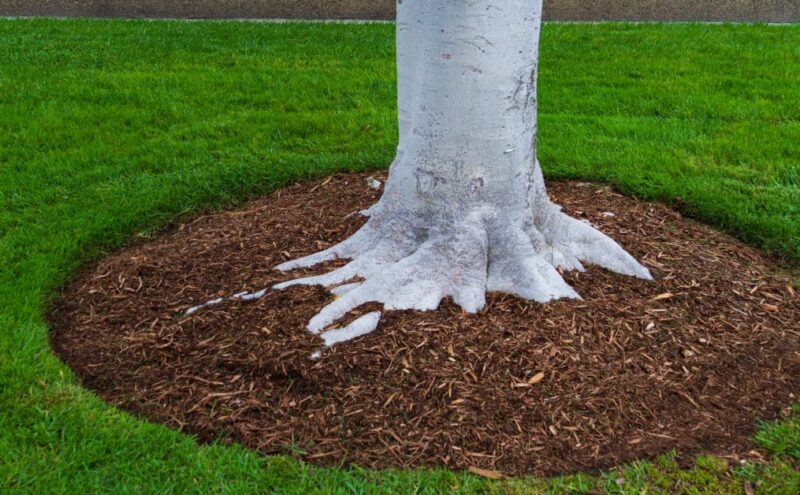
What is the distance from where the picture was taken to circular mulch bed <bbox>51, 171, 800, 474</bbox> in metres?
3.00

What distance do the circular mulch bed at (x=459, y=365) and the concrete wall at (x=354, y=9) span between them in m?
7.85

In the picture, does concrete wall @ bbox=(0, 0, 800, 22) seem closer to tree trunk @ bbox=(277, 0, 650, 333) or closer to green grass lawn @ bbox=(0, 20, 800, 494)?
green grass lawn @ bbox=(0, 20, 800, 494)

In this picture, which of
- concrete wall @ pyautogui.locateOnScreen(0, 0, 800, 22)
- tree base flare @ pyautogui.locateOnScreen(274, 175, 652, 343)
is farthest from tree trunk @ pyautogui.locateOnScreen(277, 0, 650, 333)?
concrete wall @ pyautogui.locateOnScreen(0, 0, 800, 22)

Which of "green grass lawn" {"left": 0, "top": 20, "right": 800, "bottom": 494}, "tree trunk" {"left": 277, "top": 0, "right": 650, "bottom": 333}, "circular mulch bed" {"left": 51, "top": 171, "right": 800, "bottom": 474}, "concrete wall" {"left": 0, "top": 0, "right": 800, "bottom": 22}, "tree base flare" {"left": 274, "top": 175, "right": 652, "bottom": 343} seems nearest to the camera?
"green grass lawn" {"left": 0, "top": 20, "right": 800, "bottom": 494}

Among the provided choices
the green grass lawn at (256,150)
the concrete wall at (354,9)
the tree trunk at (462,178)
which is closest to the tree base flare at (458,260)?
the tree trunk at (462,178)

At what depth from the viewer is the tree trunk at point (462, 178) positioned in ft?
11.3

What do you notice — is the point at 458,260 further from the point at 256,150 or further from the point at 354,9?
the point at 354,9

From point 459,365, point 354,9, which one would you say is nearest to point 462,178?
point 459,365

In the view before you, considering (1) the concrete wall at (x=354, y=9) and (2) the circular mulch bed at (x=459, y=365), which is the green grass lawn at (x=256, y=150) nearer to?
(2) the circular mulch bed at (x=459, y=365)

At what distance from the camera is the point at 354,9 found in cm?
1126

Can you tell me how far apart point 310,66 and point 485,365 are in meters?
5.46

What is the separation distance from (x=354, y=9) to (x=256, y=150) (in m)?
6.12

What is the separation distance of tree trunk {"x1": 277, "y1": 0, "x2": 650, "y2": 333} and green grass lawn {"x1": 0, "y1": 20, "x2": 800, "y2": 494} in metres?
1.00

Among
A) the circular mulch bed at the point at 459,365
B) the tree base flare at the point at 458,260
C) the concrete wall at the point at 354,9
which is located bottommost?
the circular mulch bed at the point at 459,365
